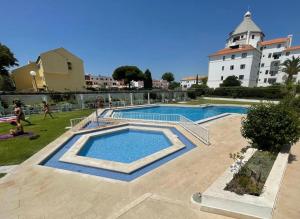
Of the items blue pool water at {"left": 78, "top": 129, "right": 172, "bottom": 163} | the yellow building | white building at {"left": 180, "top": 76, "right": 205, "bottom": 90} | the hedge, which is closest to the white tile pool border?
blue pool water at {"left": 78, "top": 129, "right": 172, "bottom": 163}

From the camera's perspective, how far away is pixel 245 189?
2.87 m

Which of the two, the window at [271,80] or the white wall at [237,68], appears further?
the window at [271,80]

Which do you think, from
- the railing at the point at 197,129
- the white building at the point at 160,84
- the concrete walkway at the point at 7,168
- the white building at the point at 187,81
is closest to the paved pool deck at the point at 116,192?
the concrete walkway at the point at 7,168

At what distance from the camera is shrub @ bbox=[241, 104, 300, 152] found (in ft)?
14.7

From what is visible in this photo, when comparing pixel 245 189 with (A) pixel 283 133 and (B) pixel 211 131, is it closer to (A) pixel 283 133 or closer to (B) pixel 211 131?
(A) pixel 283 133

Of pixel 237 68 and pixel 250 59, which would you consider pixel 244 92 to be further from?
pixel 250 59

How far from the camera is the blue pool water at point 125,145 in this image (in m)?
7.25

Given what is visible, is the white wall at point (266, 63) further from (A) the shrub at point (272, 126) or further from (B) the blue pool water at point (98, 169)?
(B) the blue pool water at point (98, 169)

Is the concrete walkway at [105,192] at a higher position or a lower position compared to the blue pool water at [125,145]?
higher

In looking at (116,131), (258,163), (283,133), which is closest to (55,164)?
(116,131)

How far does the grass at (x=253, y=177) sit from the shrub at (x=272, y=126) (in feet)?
1.88

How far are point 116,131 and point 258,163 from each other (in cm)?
776

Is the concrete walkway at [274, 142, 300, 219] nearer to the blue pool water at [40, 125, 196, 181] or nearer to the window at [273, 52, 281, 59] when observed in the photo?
the blue pool water at [40, 125, 196, 181]

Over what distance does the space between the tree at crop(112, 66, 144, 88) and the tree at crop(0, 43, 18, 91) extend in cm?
2468
